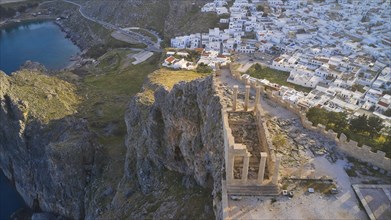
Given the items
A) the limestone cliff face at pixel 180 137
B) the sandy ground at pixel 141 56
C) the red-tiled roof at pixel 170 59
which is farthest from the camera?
the sandy ground at pixel 141 56

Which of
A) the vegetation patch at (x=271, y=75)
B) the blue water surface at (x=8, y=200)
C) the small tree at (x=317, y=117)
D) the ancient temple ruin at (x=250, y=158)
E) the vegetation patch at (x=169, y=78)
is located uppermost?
the ancient temple ruin at (x=250, y=158)

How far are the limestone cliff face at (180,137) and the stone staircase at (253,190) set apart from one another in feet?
11.1

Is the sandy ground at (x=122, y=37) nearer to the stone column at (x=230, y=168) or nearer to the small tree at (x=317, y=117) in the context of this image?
the small tree at (x=317, y=117)

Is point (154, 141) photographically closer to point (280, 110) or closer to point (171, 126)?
point (171, 126)

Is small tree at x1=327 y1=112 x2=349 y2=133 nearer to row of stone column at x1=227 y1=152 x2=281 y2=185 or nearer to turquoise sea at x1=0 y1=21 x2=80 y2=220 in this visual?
row of stone column at x1=227 y1=152 x2=281 y2=185

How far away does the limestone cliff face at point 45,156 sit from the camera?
56.3m

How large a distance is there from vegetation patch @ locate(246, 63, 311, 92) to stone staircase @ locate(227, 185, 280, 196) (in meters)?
60.8

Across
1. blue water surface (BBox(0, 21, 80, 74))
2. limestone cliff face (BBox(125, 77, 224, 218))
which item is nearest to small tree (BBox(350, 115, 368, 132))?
limestone cliff face (BBox(125, 77, 224, 218))

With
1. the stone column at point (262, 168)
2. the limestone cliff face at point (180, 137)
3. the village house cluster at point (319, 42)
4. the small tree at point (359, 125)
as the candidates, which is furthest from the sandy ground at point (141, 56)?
the stone column at point (262, 168)

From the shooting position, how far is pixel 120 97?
270ft

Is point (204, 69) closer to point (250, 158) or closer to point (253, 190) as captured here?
point (250, 158)

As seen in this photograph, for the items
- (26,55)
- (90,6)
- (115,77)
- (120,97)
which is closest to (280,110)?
(120,97)

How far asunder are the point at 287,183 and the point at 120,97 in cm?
6331

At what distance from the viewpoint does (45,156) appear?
196ft
